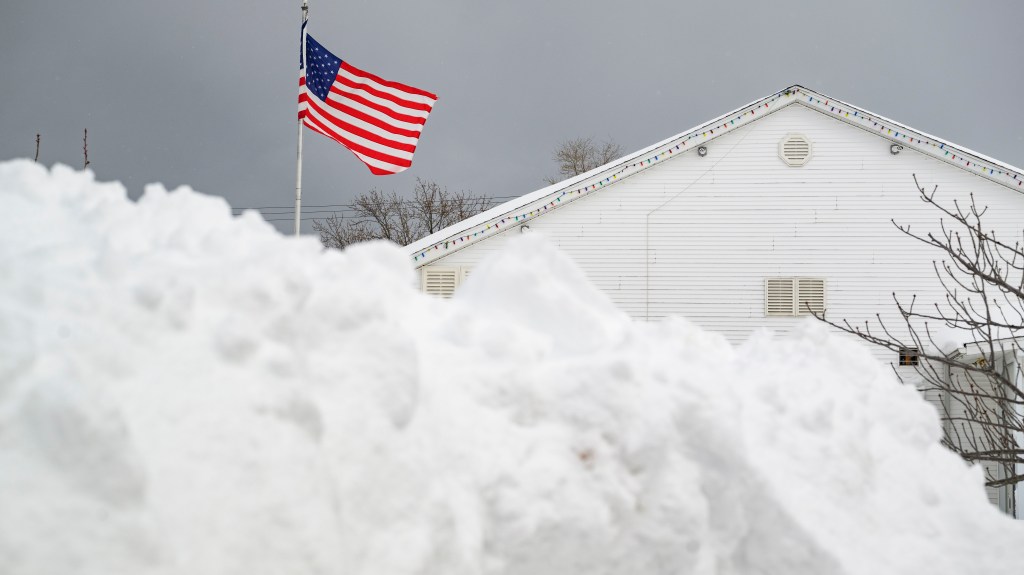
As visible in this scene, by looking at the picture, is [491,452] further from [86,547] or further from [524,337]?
[86,547]

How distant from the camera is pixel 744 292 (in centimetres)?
1490

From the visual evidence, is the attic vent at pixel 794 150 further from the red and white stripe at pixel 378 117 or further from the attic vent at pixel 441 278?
the red and white stripe at pixel 378 117

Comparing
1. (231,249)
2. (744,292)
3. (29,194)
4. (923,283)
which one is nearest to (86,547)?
(231,249)

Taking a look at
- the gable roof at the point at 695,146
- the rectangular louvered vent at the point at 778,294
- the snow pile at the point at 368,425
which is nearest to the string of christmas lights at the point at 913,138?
the gable roof at the point at 695,146

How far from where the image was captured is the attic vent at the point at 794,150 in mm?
15320

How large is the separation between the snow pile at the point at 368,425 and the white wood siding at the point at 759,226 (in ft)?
37.6

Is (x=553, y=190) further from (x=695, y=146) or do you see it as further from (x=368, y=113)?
(x=368, y=113)

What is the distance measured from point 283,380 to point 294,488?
0.95 feet

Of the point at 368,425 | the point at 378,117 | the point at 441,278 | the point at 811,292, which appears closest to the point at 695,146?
the point at 811,292

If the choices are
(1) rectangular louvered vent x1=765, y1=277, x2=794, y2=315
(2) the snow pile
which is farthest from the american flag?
(2) the snow pile

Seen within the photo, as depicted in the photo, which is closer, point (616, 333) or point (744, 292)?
point (616, 333)

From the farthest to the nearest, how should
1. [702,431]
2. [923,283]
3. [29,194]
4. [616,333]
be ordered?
[923,283] → [616,333] → [702,431] → [29,194]

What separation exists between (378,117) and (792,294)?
7.88m

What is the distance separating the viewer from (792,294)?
48.5 feet
